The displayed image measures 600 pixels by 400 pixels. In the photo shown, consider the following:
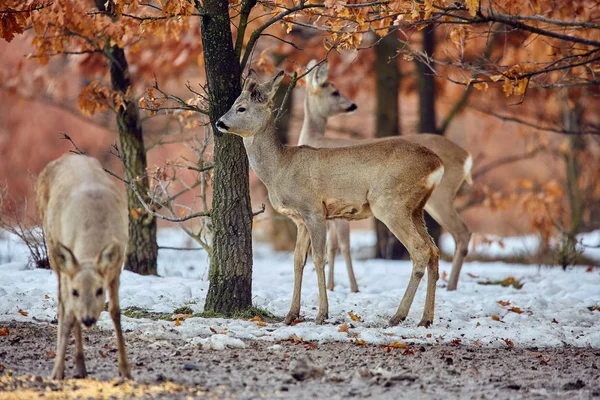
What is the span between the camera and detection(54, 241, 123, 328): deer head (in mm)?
5035

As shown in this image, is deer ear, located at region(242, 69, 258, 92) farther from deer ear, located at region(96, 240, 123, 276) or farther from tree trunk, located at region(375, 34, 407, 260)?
tree trunk, located at region(375, 34, 407, 260)

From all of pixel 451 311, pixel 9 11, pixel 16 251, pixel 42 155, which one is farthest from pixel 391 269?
pixel 42 155

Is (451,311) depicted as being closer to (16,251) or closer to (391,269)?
(391,269)

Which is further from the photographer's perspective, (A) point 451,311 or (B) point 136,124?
(B) point 136,124

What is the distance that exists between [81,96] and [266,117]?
2740 millimetres

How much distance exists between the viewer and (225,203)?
7.66 meters

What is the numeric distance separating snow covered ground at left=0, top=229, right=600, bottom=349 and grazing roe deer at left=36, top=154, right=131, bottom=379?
1310mm

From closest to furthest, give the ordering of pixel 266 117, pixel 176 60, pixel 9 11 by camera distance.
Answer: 1. pixel 9 11
2. pixel 266 117
3. pixel 176 60

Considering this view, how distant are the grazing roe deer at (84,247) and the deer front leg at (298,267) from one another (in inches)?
95.1

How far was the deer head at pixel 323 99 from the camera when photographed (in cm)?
1183

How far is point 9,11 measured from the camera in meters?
7.45

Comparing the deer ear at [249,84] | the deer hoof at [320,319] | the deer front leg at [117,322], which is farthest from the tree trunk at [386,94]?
the deer front leg at [117,322]

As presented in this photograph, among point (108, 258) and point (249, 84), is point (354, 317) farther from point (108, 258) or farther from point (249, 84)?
point (108, 258)

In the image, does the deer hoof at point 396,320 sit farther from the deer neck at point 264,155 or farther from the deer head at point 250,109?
the deer head at point 250,109
